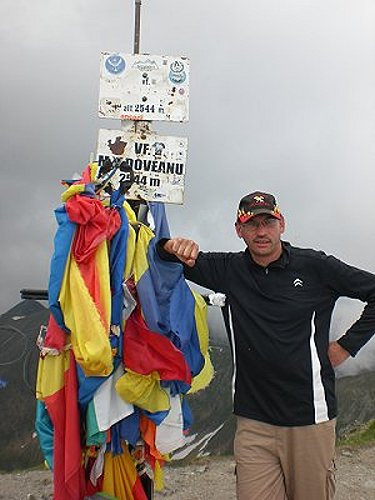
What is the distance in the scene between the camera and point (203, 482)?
6.59 meters

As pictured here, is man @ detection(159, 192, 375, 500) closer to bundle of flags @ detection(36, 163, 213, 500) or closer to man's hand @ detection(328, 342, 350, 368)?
man's hand @ detection(328, 342, 350, 368)

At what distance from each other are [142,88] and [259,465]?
9.16 ft

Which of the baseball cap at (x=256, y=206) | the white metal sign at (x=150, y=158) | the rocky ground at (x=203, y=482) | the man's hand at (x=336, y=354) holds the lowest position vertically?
the rocky ground at (x=203, y=482)

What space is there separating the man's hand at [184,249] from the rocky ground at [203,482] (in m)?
3.77

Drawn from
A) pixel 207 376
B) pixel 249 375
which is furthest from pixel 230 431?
pixel 249 375

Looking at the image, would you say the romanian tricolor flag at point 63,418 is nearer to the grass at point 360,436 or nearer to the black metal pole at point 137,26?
the black metal pole at point 137,26

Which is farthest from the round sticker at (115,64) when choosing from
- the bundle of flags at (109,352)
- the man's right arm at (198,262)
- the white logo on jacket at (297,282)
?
the white logo on jacket at (297,282)

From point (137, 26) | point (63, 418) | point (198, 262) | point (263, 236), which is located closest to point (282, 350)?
point (263, 236)

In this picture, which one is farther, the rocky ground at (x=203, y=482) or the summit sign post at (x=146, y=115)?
the rocky ground at (x=203, y=482)

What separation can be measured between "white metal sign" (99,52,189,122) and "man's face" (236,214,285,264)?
43.1 inches

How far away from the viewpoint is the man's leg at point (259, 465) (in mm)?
3373

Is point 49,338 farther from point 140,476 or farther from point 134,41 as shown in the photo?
point 134,41

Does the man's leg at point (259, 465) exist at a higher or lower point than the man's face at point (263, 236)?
lower

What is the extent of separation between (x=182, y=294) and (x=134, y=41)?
2034 millimetres
